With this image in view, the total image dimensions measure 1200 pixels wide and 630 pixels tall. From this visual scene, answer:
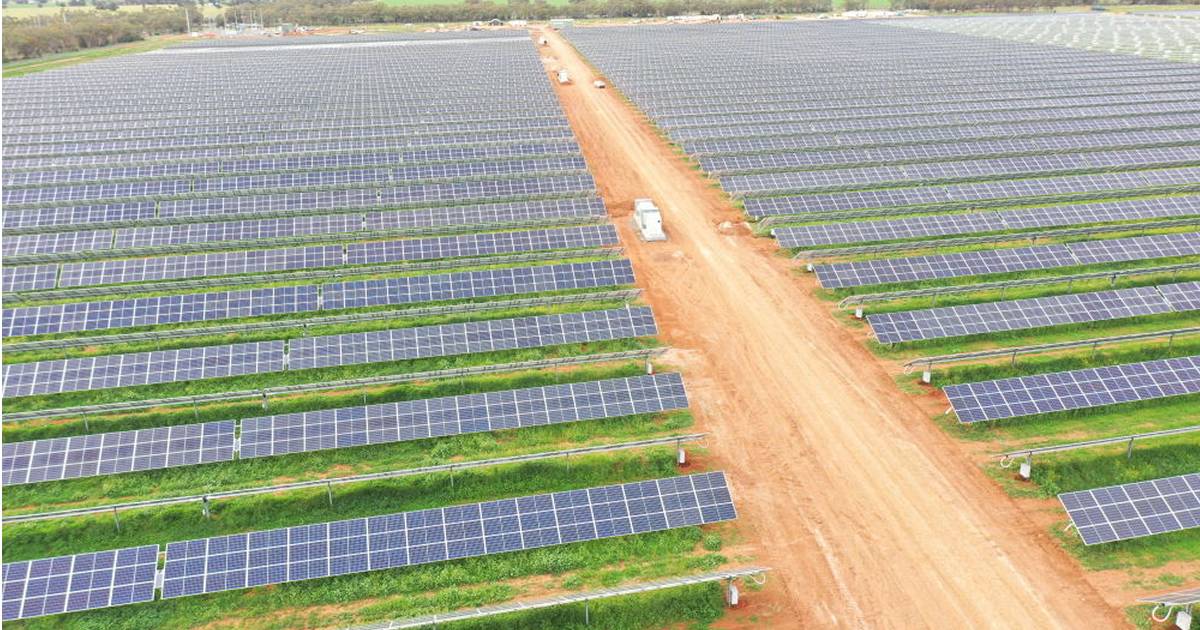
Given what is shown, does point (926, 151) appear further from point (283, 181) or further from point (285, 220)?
point (283, 181)

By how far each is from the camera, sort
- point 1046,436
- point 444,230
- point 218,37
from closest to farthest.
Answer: point 1046,436
point 444,230
point 218,37

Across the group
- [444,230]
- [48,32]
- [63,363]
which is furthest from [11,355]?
[48,32]

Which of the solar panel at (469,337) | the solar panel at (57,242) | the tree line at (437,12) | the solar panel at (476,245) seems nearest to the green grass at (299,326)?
the solar panel at (469,337)

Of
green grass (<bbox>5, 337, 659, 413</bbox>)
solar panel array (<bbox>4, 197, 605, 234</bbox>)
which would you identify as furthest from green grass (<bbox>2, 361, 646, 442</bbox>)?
solar panel array (<bbox>4, 197, 605, 234</bbox>)

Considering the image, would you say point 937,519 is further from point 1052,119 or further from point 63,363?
point 1052,119

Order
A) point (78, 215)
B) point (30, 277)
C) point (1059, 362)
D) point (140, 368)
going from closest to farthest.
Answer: point (140, 368) < point (1059, 362) < point (30, 277) < point (78, 215)

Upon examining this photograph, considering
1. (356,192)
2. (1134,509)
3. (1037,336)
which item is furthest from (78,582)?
(1037,336)
